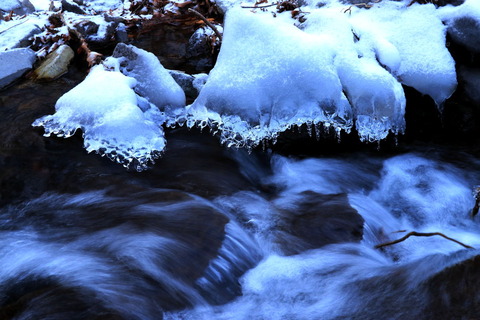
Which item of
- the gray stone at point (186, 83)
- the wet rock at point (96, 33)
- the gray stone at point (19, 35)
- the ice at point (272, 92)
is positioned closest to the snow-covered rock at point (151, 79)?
the gray stone at point (186, 83)

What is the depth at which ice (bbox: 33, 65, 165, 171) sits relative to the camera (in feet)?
11.2

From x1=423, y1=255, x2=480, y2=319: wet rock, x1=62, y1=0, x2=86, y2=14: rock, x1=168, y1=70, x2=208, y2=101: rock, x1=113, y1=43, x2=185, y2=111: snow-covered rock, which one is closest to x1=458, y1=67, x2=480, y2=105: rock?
x1=423, y1=255, x2=480, y2=319: wet rock

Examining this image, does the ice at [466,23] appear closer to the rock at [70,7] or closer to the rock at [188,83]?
the rock at [188,83]

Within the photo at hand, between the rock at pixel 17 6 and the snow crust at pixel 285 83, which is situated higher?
the snow crust at pixel 285 83

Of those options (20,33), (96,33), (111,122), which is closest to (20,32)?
(20,33)

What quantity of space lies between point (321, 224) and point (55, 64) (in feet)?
11.8

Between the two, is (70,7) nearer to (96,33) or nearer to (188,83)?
(96,33)

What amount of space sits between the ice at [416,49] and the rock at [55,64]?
313cm

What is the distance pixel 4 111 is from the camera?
4.29 meters

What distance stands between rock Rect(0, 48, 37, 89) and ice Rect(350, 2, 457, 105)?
11.3 feet

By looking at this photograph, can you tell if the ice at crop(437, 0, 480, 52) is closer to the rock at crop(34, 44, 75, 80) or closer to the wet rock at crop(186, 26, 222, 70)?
the wet rock at crop(186, 26, 222, 70)

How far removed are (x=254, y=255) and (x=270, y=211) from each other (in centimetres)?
53

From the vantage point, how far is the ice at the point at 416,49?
376 cm

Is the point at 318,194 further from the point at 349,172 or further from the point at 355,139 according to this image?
the point at 355,139
